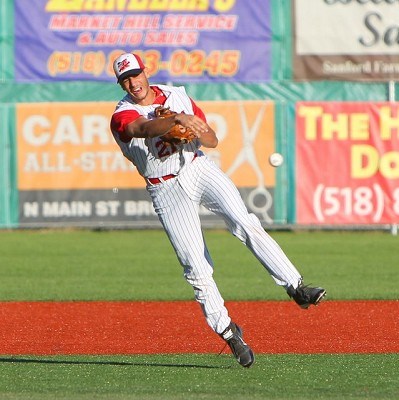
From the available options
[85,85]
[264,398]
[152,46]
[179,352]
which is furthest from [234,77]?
[264,398]

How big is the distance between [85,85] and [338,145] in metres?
4.10

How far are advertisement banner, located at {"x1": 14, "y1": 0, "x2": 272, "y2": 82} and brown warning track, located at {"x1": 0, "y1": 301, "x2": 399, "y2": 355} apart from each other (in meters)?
8.96

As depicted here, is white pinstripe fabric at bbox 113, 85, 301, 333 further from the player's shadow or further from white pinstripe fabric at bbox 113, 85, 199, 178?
the player's shadow

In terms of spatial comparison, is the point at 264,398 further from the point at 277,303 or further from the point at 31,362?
the point at 277,303

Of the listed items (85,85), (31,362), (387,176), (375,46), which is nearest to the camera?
(31,362)

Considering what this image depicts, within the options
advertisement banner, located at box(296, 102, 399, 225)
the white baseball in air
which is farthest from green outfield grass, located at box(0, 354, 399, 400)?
advertisement banner, located at box(296, 102, 399, 225)

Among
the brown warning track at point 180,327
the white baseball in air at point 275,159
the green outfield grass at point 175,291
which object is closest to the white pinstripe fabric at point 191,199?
the green outfield grass at point 175,291

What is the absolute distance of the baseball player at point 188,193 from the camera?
755 centimetres

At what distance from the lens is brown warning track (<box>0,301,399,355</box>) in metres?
9.03

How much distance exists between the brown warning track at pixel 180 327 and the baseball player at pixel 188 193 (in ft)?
3.75

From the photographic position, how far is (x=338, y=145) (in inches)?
711

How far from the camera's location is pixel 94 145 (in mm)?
18406

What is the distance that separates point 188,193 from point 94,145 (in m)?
10.8

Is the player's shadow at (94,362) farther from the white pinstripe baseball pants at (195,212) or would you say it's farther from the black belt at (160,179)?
the black belt at (160,179)
